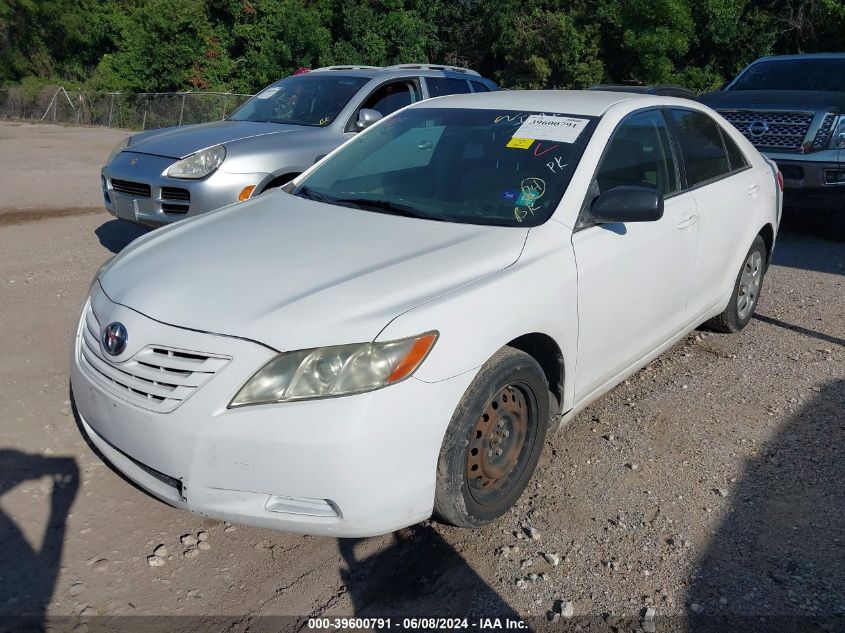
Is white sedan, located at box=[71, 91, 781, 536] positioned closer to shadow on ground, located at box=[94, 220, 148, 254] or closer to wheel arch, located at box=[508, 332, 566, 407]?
wheel arch, located at box=[508, 332, 566, 407]

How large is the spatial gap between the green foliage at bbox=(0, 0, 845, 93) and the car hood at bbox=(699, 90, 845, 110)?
43.8 feet

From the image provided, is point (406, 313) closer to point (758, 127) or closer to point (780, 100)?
point (758, 127)

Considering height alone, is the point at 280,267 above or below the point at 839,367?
above

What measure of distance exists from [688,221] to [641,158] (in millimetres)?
445

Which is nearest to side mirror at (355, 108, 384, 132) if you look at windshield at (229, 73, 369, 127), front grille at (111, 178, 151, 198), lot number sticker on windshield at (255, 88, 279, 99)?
windshield at (229, 73, 369, 127)

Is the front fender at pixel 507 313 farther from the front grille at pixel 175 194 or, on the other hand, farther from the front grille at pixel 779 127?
the front grille at pixel 779 127

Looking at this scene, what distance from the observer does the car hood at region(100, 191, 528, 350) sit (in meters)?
2.80

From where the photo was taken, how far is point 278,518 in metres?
2.74

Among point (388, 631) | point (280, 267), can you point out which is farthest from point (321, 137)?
point (388, 631)

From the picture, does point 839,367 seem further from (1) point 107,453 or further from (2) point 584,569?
(1) point 107,453

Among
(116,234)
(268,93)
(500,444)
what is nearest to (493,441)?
(500,444)

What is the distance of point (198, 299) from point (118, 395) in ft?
1.50

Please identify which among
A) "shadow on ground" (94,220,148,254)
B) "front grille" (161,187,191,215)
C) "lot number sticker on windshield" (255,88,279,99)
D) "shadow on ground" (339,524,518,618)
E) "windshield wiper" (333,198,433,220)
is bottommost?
"shadow on ground" (94,220,148,254)

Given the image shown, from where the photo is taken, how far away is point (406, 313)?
9.21 feet
